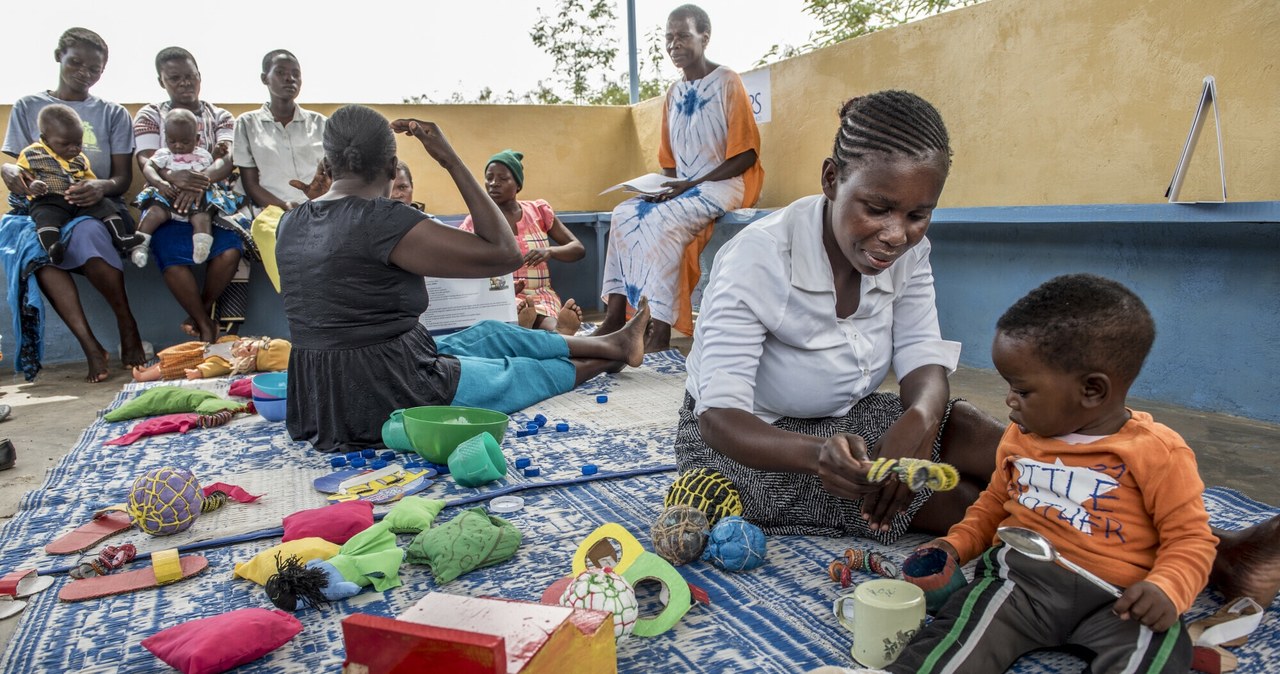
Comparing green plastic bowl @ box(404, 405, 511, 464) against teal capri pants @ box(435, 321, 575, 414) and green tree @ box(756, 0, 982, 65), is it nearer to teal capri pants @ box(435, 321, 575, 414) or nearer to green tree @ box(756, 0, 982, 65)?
teal capri pants @ box(435, 321, 575, 414)

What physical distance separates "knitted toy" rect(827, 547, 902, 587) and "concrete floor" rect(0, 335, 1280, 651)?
134cm

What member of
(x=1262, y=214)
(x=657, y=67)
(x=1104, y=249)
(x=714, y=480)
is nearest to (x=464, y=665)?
(x=714, y=480)

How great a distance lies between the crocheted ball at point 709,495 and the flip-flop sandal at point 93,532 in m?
1.58

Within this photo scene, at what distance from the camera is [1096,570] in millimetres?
1556

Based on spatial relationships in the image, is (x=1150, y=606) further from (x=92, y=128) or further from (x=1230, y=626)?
(x=92, y=128)

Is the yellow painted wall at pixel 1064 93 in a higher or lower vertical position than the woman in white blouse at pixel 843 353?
higher

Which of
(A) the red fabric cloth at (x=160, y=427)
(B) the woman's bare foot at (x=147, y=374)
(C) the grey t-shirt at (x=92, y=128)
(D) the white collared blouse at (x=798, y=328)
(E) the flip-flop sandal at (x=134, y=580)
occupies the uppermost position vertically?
(C) the grey t-shirt at (x=92, y=128)

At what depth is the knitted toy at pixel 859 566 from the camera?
1.96 meters

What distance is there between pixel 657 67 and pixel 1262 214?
29.9 feet

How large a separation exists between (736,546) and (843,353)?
0.53 metres

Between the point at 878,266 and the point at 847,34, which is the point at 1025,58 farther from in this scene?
the point at 847,34

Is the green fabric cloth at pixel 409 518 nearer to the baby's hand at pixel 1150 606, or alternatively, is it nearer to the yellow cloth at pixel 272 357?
the baby's hand at pixel 1150 606

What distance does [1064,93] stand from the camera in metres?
4.00

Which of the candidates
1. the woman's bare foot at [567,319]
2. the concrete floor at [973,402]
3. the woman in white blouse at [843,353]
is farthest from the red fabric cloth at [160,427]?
the woman in white blouse at [843,353]
